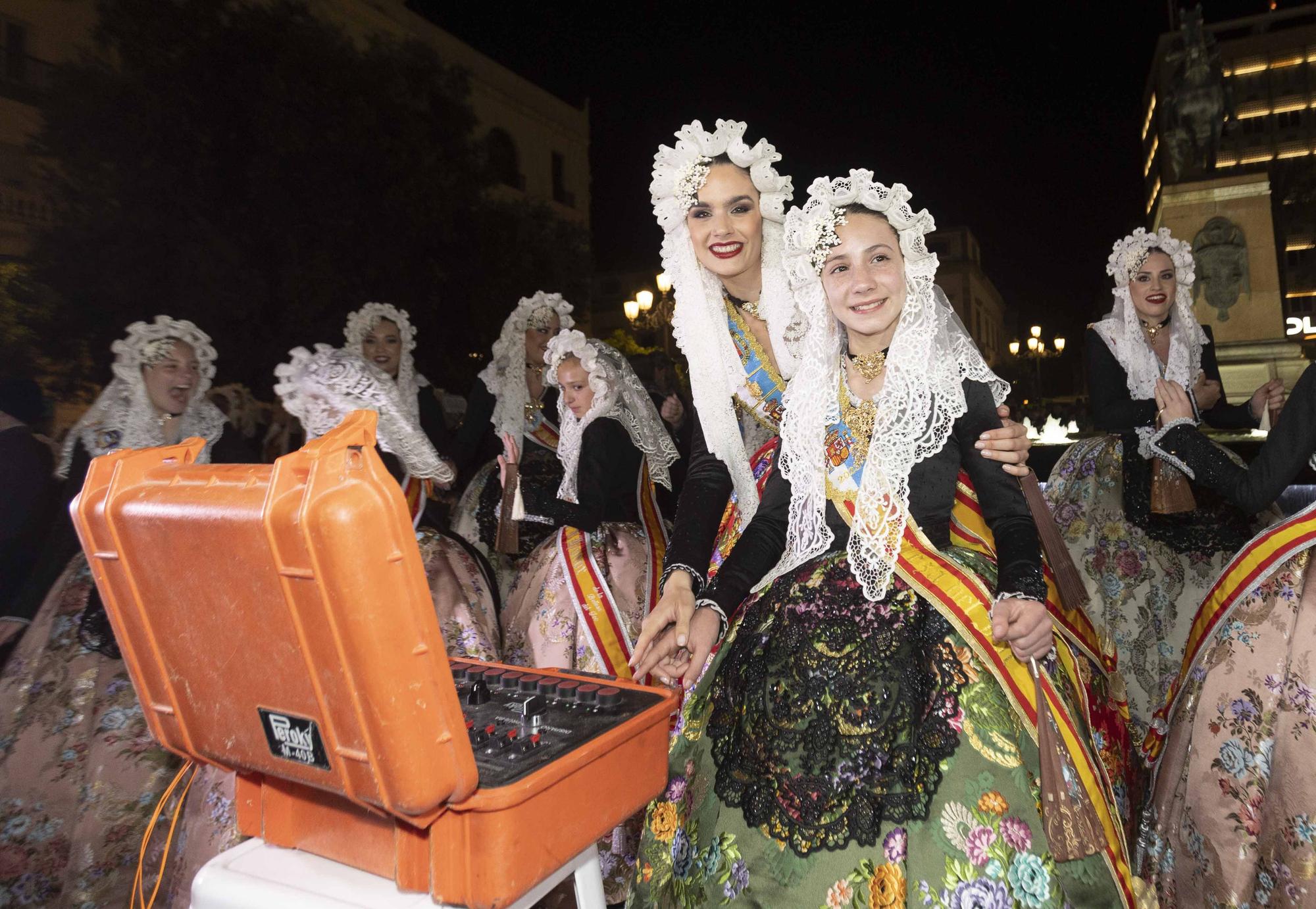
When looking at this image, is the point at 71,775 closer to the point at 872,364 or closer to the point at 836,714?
the point at 836,714

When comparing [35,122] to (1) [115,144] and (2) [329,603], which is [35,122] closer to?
(1) [115,144]

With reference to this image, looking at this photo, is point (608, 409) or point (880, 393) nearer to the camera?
point (880, 393)

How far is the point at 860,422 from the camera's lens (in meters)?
2.01

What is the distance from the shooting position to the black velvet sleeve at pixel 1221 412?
12.3 ft

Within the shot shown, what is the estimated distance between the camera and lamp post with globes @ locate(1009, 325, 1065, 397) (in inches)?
574

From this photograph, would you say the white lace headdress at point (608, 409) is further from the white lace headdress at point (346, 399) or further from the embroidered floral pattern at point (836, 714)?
the embroidered floral pattern at point (836, 714)

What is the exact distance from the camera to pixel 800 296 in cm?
211

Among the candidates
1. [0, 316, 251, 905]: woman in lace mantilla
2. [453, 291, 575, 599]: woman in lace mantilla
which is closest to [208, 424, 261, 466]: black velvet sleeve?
[0, 316, 251, 905]: woman in lace mantilla

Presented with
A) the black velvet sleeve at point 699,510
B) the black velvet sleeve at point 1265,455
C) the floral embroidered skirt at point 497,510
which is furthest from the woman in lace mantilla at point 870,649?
the floral embroidered skirt at point 497,510

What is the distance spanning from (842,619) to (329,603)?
3.82 feet

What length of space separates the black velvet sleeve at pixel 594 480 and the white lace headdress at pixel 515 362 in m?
1.12

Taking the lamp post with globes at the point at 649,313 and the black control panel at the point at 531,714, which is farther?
the lamp post with globes at the point at 649,313

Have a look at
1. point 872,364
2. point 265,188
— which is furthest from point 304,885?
point 265,188

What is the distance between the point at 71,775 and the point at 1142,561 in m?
4.33
